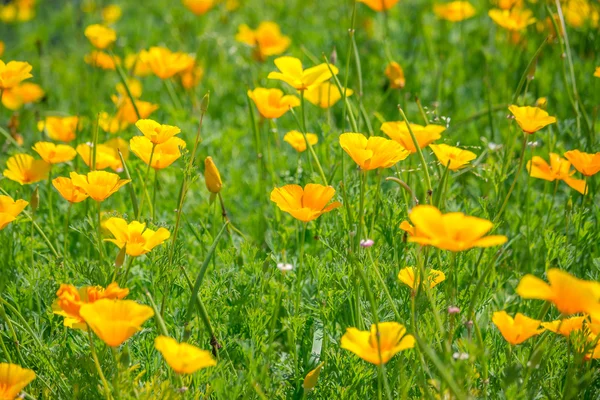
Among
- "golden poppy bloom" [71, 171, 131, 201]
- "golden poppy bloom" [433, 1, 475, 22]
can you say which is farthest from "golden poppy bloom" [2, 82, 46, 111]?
"golden poppy bloom" [433, 1, 475, 22]

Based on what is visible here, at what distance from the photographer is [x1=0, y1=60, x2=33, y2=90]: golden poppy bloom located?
5.78ft

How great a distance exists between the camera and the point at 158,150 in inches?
66.9

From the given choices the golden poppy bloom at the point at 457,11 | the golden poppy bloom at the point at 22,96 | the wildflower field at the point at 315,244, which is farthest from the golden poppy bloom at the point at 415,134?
the golden poppy bloom at the point at 22,96

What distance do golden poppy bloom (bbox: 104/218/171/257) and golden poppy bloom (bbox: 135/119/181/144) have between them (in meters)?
0.21

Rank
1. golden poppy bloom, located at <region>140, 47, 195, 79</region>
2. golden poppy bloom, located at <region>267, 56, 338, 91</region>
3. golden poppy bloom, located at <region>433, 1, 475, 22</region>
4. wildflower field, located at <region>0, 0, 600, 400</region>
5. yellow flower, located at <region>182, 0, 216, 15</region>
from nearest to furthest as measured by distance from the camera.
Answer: wildflower field, located at <region>0, 0, 600, 400</region>, golden poppy bloom, located at <region>267, 56, 338, 91</region>, golden poppy bloom, located at <region>140, 47, 195, 79</region>, golden poppy bloom, located at <region>433, 1, 475, 22</region>, yellow flower, located at <region>182, 0, 216, 15</region>

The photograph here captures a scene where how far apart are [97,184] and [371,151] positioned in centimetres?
56

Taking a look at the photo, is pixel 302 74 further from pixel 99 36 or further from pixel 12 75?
pixel 99 36

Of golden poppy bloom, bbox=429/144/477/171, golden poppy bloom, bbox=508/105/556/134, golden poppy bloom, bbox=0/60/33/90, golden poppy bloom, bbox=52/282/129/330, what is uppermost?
golden poppy bloom, bbox=0/60/33/90

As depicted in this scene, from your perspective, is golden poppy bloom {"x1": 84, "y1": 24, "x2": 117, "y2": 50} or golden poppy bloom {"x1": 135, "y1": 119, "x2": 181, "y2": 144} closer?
golden poppy bloom {"x1": 135, "y1": 119, "x2": 181, "y2": 144}

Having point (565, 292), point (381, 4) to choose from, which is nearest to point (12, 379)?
point (565, 292)

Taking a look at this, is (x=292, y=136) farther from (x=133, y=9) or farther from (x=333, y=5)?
(x=133, y=9)

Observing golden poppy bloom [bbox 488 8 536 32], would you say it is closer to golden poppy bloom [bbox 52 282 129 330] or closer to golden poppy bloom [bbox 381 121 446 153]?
golden poppy bloom [bbox 381 121 446 153]

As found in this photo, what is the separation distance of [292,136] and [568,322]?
2.96ft

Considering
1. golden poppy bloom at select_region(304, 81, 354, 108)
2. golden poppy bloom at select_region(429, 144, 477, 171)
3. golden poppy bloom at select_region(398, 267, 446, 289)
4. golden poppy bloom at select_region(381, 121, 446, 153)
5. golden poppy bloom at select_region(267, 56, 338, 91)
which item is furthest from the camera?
golden poppy bloom at select_region(304, 81, 354, 108)
